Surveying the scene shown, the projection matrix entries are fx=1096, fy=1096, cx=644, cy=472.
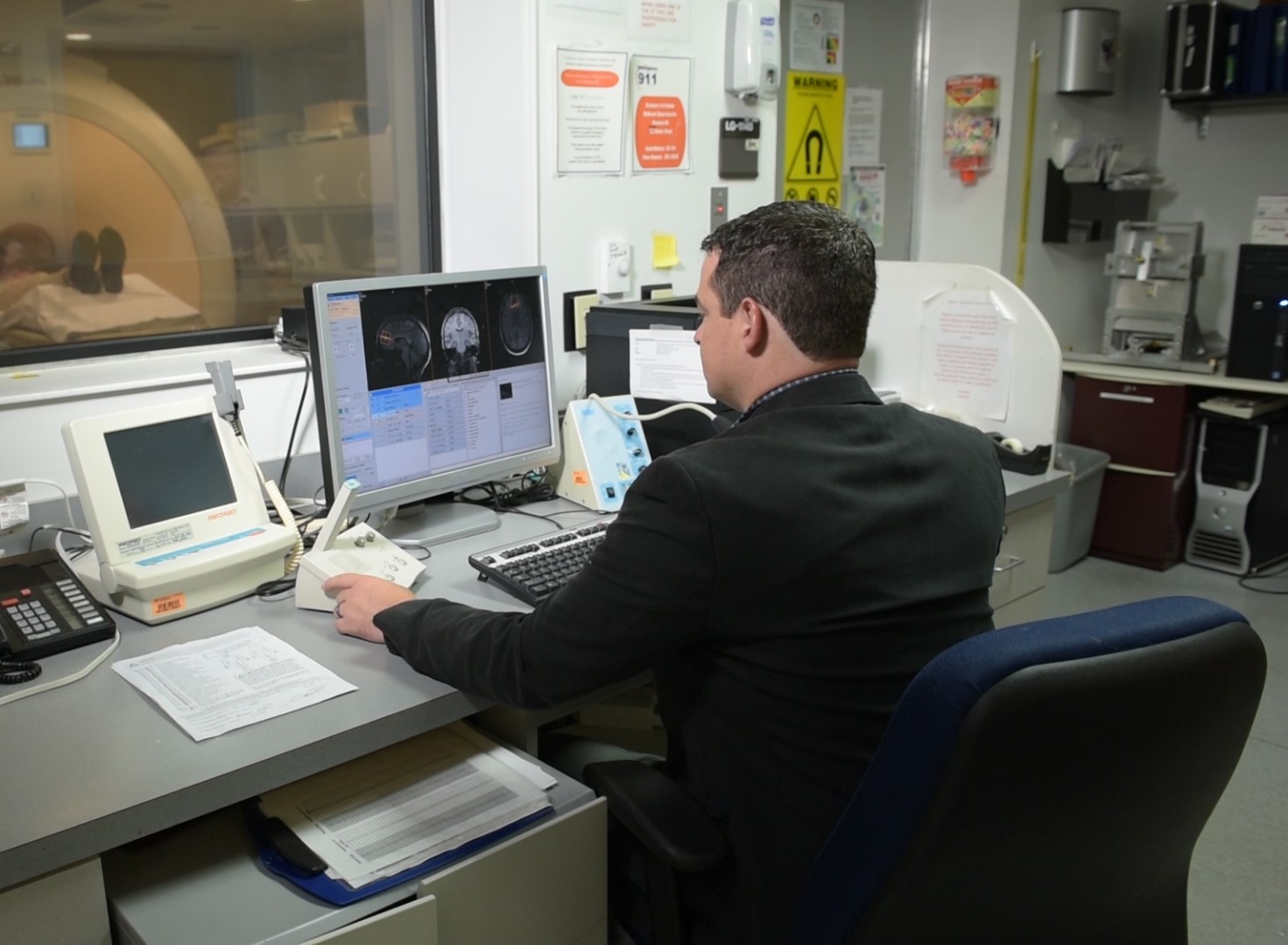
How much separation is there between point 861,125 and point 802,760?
10.0 ft

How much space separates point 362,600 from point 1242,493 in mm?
3403

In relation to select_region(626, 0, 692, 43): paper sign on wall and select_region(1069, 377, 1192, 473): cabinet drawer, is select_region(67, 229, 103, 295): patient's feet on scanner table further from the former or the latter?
select_region(1069, 377, 1192, 473): cabinet drawer

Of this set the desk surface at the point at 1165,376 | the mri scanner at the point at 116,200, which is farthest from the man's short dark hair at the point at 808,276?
the desk surface at the point at 1165,376

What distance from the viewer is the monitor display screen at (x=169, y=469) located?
1.56 meters

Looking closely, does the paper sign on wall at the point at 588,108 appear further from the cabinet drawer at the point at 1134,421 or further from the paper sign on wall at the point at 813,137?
the cabinet drawer at the point at 1134,421

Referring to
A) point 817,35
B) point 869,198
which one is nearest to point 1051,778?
point 817,35

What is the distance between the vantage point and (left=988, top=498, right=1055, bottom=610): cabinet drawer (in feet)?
7.39

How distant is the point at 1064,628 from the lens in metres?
0.91

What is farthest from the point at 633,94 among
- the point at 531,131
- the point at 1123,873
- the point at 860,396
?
the point at 1123,873

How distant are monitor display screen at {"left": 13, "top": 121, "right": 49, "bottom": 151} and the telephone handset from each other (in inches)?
41.0

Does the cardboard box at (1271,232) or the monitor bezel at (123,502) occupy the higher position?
the cardboard box at (1271,232)

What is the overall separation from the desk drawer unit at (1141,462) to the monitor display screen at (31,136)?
11.2 ft

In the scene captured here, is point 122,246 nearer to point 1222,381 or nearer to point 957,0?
point 957,0

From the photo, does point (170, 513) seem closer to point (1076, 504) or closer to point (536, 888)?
point (536, 888)
